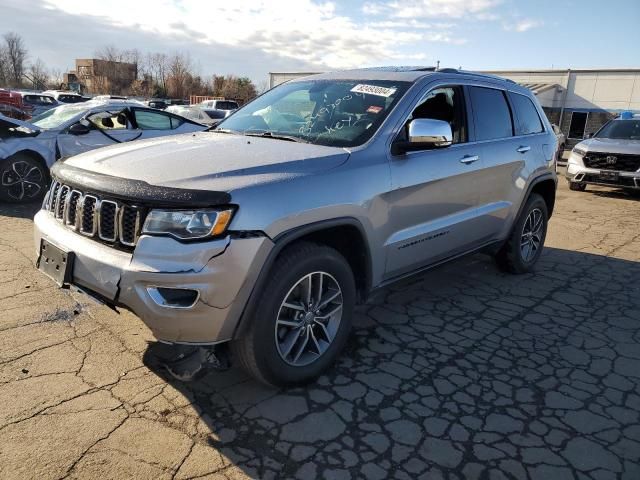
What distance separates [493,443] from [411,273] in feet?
4.65

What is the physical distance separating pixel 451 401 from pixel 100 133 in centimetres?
710

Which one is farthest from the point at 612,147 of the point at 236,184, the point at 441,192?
the point at 236,184

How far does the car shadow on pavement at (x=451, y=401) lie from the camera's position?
2.54 metres

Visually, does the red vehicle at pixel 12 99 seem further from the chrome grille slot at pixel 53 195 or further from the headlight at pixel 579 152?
the chrome grille slot at pixel 53 195

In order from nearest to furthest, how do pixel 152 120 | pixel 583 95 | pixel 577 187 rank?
pixel 152 120 < pixel 577 187 < pixel 583 95

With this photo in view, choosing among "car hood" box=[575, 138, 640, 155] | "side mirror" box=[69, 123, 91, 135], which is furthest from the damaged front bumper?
"car hood" box=[575, 138, 640, 155]

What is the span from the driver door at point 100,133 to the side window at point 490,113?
5.77 metres

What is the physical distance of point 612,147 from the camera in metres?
10.7

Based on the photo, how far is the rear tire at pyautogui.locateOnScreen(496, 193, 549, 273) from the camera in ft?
17.1

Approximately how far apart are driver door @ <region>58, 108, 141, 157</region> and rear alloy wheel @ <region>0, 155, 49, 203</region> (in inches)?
17.6

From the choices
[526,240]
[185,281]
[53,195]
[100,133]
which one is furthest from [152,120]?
[185,281]

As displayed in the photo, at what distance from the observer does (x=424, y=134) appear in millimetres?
3406

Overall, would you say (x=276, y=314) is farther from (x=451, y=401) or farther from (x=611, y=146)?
(x=611, y=146)

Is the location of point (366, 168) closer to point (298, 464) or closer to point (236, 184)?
point (236, 184)
